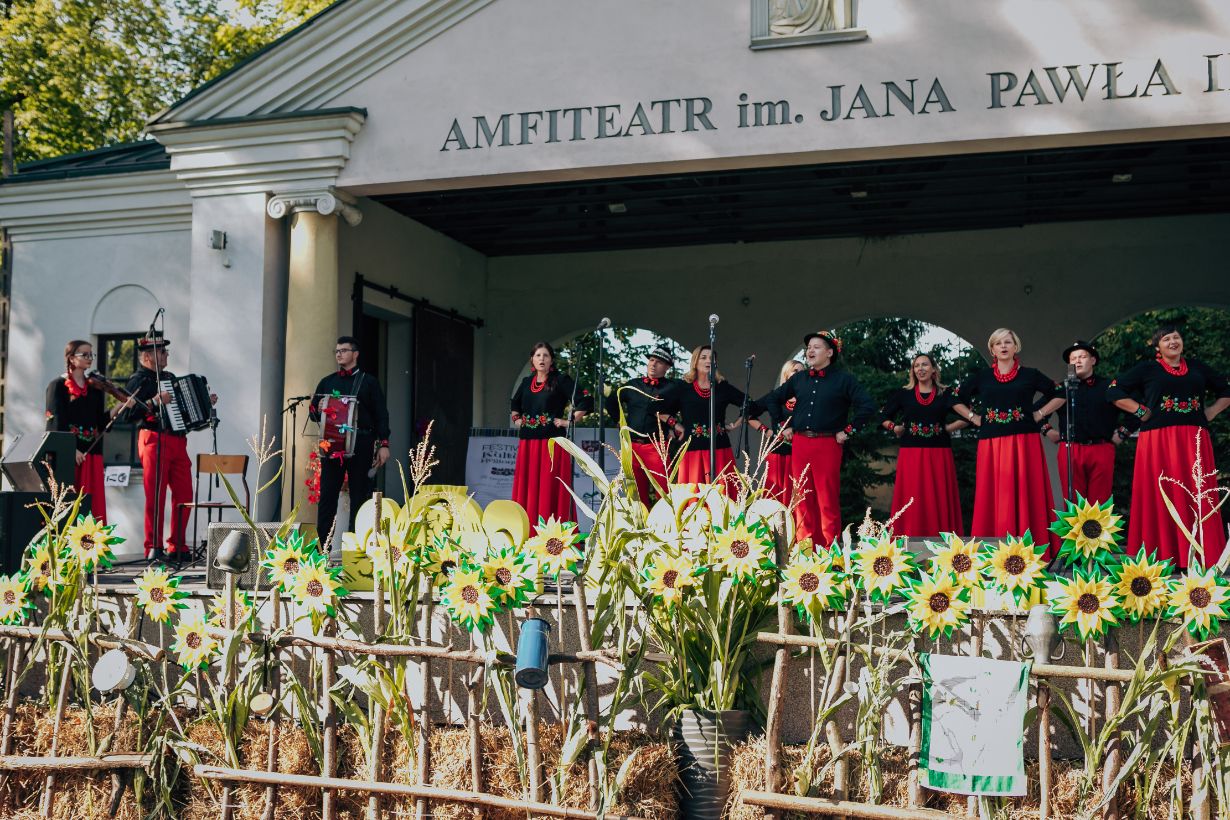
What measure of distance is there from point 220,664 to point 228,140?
4.97 meters

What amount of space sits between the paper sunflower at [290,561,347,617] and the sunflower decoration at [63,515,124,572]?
1.11 meters

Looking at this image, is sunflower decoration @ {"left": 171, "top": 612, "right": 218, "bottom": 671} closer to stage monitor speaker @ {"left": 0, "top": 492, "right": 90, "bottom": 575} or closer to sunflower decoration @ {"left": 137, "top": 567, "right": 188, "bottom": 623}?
sunflower decoration @ {"left": 137, "top": 567, "right": 188, "bottom": 623}

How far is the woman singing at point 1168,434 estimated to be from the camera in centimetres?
701

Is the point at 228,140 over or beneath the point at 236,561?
over

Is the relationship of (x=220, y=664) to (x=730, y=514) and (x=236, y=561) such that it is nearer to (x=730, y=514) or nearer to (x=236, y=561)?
(x=236, y=561)

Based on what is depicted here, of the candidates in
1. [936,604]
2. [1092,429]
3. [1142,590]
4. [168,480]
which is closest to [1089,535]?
[1142,590]

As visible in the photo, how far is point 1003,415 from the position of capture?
750 centimetres

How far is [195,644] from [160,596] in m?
0.37

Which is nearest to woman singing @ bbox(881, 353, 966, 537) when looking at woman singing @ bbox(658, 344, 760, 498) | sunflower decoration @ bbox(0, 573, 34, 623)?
woman singing @ bbox(658, 344, 760, 498)

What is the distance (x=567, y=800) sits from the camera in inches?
172

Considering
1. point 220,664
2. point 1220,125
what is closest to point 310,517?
point 220,664

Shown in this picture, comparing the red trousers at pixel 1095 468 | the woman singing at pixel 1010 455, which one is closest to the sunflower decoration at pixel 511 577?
the woman singing at pixel 1010 455

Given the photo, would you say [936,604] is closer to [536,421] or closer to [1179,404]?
[1179,404]

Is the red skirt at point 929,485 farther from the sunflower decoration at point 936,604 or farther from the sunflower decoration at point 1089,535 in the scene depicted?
the sunflower decoration at point 936,604
